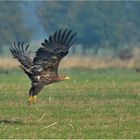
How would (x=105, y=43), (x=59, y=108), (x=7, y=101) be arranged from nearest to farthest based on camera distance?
(x=59, y=108)
(x=7, y=101)
(x=105, y=43)

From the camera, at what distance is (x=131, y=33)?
87250mm

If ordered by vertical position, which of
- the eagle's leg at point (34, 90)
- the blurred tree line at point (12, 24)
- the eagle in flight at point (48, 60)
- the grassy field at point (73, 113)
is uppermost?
the blurred tree line at point (12, 24)

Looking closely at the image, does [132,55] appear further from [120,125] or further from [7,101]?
[120,125]

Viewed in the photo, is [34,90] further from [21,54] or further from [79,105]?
[79,105]

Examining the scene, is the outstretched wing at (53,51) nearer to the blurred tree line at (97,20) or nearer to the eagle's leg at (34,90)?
the eagle's leg at (34,90)

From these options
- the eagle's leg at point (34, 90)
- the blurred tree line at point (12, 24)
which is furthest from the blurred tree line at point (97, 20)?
the eagle's leg at point (34, 90)

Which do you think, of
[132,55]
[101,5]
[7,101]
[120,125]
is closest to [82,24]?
[101,5]

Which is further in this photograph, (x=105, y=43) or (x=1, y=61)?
(x=105, y=43)

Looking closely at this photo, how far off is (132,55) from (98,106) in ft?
99.0

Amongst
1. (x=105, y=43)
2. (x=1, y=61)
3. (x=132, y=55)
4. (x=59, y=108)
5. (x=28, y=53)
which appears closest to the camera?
(x=28, y=53)

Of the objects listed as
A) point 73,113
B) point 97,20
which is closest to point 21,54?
point 73,113

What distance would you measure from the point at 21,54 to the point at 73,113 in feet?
5.76

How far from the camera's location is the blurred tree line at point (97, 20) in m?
80.2

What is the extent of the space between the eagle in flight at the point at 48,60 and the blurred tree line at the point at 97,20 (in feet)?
206
